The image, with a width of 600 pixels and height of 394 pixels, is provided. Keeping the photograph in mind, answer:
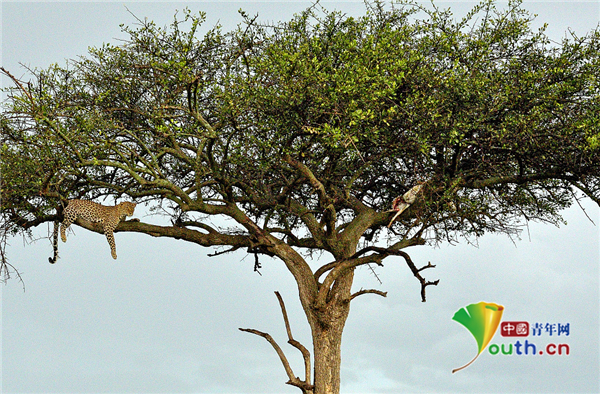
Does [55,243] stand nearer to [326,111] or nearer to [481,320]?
[326,111]

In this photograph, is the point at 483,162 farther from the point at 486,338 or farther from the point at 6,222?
the point at 6,222

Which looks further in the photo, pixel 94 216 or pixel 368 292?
pixel 368 292

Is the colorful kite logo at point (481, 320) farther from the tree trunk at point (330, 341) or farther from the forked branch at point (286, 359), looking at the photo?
the forked branch at point (286, 359)

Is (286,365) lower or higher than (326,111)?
lower

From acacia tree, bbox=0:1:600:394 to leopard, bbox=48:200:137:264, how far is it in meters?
0.21

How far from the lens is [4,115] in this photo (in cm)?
1263

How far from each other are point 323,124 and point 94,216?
4.95 m

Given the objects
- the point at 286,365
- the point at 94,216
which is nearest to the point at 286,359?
the point at 286,365

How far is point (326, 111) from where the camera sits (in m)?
11.3

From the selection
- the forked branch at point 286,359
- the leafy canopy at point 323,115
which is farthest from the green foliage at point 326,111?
the forked branch at point 286,359

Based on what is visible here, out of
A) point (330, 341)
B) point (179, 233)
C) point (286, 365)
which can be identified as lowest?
point (286, 365)

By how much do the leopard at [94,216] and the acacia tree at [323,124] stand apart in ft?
0.69

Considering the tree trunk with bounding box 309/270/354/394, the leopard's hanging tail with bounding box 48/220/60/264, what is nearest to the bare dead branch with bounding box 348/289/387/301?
the tree trunk with bounding box 309/270/354/394

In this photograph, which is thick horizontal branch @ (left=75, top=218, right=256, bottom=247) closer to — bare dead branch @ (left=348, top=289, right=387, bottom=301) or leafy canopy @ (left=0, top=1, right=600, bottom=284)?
leafy canopy @ (left=0, top=1, right=600, bottom=284)
